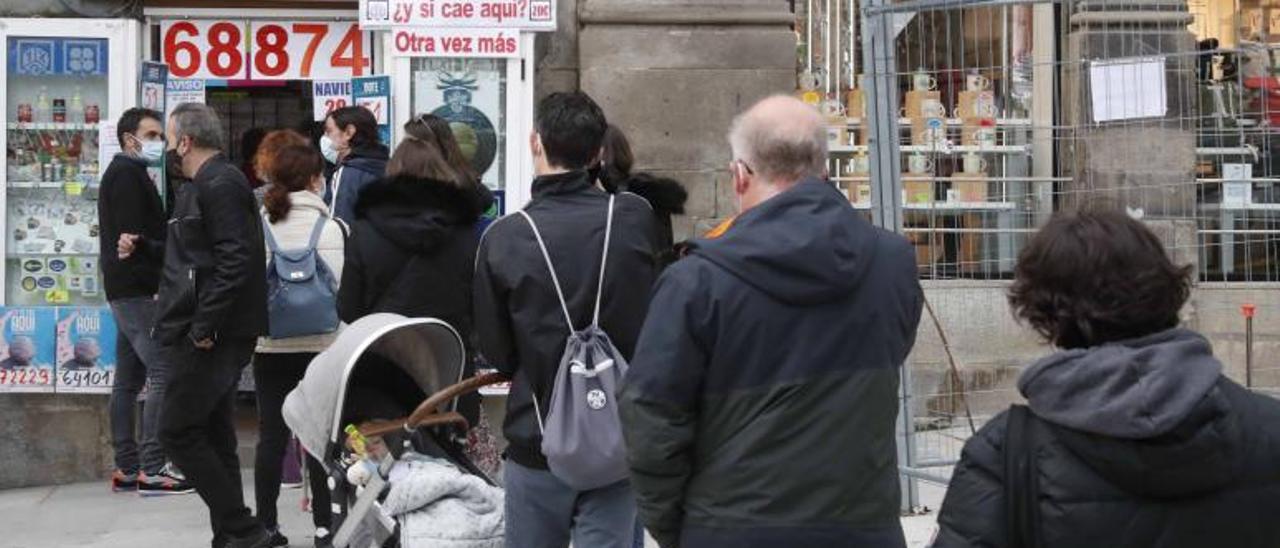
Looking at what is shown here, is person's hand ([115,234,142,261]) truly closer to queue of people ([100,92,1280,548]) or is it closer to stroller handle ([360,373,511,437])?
queue of people ([100,92,1280,548])

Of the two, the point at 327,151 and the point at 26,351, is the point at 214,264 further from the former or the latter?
the point at 26,351

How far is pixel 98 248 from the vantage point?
9281 mm

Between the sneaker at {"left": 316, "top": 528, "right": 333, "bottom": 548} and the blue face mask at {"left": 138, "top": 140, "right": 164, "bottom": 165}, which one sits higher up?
the blue face mask at {"left": 138, "top": 140, "right": 164, "bottom": 165}

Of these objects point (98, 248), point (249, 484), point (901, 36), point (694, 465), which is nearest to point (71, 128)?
point (98, 248)

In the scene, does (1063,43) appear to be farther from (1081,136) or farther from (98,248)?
(98,248)

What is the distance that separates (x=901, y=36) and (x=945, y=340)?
140 cm

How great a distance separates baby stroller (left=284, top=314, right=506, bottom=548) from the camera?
→ 5074mm

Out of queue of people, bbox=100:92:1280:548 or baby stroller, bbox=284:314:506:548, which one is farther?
baby stroller, bbox=284:314:506:548

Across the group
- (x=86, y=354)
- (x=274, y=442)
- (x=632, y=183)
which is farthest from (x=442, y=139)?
(x=86, y=354)

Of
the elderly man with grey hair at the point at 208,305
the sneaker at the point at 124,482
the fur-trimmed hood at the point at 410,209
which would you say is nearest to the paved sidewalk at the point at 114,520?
the sneaker at the point at 124,482

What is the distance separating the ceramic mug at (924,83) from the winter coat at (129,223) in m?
3.55

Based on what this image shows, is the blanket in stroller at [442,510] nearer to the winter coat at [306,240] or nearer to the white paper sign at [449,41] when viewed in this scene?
the winter coat at [306,240]

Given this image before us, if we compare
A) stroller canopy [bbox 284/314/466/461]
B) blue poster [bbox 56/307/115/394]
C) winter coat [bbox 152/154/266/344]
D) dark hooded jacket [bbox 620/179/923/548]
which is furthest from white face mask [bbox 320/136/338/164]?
dark hooded jacket [bbox 620/179/923/548]

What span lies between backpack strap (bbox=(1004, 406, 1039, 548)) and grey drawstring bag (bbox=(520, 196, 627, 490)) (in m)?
1.84
